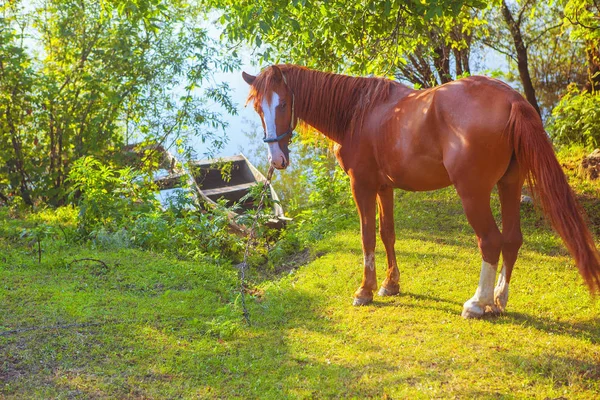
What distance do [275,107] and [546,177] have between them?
2.05 metres

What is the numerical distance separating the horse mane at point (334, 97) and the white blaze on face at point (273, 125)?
0.17 metres

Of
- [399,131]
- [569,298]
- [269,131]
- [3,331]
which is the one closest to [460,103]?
[399,131]

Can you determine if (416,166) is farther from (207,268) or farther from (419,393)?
(207,268)

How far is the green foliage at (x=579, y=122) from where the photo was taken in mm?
8688

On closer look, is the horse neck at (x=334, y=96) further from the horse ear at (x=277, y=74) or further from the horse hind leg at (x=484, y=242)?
the horse hind leg at (x=484, y=242)

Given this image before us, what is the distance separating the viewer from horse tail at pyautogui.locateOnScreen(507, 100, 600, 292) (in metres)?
3.90

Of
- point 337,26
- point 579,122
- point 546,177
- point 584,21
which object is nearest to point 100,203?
point 337,26

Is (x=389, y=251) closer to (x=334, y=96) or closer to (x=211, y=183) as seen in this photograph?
(x=334, y=96)

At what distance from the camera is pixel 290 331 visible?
4668mm

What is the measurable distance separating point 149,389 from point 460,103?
8.95 ft

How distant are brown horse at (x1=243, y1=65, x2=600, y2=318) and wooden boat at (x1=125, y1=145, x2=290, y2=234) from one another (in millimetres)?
2996

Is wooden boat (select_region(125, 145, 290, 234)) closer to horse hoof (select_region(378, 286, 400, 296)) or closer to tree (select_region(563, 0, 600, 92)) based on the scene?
horse hoof (select_region(378, 286, 400, 296))

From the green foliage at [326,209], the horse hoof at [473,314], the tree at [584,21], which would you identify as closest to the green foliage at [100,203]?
the green foliage at [326,209]

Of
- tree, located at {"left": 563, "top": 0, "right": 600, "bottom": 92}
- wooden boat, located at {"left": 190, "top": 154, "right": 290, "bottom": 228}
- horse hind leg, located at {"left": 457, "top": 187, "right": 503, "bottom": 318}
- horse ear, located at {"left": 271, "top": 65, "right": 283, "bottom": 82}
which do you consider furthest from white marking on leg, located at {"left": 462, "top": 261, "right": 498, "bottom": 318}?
tree, located at {"left": 563, "top": 0, "right": 600, "bottom": 92}
